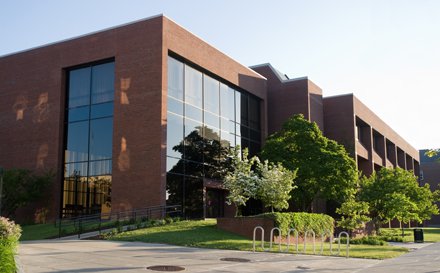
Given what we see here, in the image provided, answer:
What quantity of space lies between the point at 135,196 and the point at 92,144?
16.6 ft

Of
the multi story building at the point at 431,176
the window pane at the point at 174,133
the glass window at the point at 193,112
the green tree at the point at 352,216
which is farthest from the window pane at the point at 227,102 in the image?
the multi story building at the point at 431,176

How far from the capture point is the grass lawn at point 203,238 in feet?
68.8

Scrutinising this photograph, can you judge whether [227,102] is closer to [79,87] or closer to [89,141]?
[79,87]

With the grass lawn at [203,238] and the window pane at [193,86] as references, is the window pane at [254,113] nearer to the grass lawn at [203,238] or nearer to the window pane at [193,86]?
the window pane at [193,86]

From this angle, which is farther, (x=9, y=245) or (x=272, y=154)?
(x=272, y=154)

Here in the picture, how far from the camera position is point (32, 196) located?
107 ft

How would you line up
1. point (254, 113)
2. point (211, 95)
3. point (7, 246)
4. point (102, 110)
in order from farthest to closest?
point (254, 113) → point (211, 95) → point (102, 110) → point (7, 246)

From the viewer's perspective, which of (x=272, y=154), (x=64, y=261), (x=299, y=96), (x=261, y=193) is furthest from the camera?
(x=299, y=96)

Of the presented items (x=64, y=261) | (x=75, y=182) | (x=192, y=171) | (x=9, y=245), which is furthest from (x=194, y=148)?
(x=9, y=245)

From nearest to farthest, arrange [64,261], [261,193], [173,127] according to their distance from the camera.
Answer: [64,261] < [261,193] < [173,127]

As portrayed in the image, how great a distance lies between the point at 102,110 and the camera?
32.9 meters

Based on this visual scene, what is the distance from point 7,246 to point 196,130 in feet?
76.1

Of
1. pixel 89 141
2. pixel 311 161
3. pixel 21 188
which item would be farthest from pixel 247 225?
pixel 21 188

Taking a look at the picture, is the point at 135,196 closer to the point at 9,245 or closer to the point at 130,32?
the point at 130,32
